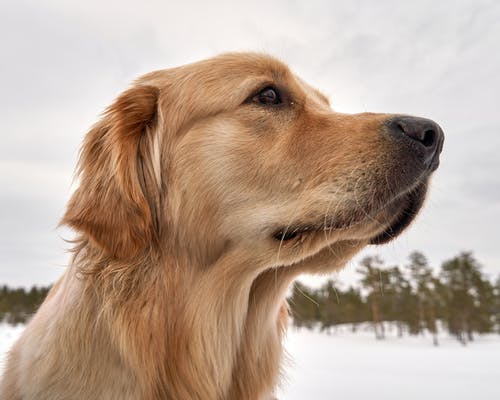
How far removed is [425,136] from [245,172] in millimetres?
1094

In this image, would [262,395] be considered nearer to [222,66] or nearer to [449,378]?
[222,66]

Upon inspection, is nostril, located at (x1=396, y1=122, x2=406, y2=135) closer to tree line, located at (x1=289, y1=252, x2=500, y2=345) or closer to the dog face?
the dog face

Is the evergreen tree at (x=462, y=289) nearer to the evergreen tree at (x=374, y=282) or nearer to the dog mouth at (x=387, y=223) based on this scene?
the evergreen tree at (x=374, y=282)

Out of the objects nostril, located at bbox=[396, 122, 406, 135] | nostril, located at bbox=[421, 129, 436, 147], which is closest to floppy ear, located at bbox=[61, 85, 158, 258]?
nostril, located at bbox=[396, 122, 406, 135]

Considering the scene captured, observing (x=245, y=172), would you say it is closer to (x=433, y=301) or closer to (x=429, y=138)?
(x=429, y=138)

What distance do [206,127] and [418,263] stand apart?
57448 mm

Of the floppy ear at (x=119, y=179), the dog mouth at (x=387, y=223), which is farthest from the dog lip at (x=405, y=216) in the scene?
the floppy ear at (x=119, y=179)

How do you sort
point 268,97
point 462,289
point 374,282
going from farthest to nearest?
point 462,289 → point 374,282 → point 268,97

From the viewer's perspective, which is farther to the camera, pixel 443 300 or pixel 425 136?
pixel 443 300

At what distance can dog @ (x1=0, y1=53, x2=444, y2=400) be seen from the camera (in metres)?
2.47

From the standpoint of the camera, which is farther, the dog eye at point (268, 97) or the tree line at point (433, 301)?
the tree line at point (433, 301)

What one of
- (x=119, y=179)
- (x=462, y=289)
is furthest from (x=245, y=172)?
(x=462, y=289)

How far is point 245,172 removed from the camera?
270 cm

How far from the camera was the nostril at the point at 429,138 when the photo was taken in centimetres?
250
